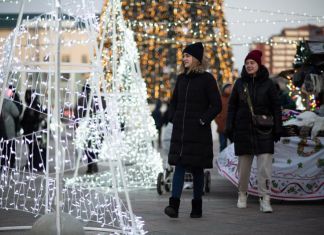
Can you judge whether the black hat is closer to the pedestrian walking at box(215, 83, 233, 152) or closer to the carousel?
the carousel

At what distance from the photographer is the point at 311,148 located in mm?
10531

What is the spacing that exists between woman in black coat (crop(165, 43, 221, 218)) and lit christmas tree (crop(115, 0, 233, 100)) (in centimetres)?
1407

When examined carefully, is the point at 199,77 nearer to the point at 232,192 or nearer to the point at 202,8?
the point at 232,192

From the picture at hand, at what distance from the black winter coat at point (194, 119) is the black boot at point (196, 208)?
1.29ft

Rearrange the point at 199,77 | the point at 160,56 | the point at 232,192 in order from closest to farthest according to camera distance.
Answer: the point at 199,77, the point at 232,192, the point at 160,56

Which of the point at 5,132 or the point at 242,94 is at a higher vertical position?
the point at 242,94

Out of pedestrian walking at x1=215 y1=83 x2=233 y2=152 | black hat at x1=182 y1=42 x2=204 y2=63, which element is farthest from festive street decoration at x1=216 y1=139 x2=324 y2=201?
pedestrian walking at x1=215 y1=83 x2=233 y2=152

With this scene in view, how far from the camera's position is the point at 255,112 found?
9.56 m

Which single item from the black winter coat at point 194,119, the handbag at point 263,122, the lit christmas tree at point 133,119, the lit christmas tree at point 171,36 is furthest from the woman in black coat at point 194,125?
the lit christmas tree at point 171,36

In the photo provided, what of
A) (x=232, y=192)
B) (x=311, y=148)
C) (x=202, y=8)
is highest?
(x=202, y=8)

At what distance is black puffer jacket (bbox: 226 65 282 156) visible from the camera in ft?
31.0

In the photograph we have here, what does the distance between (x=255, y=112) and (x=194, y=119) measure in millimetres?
1127

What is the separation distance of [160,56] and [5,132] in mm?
14058

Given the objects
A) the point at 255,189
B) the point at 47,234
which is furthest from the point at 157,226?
the point at 255,189
